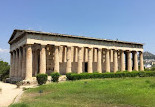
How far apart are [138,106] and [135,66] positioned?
119 feet

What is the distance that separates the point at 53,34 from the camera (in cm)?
3148

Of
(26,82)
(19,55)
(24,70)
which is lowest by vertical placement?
(26,82)

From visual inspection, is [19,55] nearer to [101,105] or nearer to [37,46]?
[37,46]

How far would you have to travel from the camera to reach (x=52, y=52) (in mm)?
38562

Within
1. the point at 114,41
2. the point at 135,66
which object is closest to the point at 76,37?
the point at 114,41

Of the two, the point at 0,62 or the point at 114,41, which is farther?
the point at 0,62

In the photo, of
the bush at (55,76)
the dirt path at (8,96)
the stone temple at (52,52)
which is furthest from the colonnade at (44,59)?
the dirt path at (8,96)

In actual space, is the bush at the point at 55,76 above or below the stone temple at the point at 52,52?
below

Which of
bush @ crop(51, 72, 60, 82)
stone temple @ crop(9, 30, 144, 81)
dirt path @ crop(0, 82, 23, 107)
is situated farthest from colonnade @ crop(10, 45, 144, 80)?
dirt path @ crop(0, 82, 23, 107)

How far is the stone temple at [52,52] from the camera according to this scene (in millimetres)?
29834

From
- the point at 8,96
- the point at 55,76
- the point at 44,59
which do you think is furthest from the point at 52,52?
the point at 8,96

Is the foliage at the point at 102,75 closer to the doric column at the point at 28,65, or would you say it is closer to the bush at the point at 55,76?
the bush at the point at 55,76

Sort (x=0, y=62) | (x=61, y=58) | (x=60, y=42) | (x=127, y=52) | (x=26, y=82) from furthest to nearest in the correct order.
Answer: (x=0, y=62) → (x=127, y=52) → (x=61, y=58) → (x=60, y=42) → (x=26, y=82)

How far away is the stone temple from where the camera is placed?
29.8 metres
